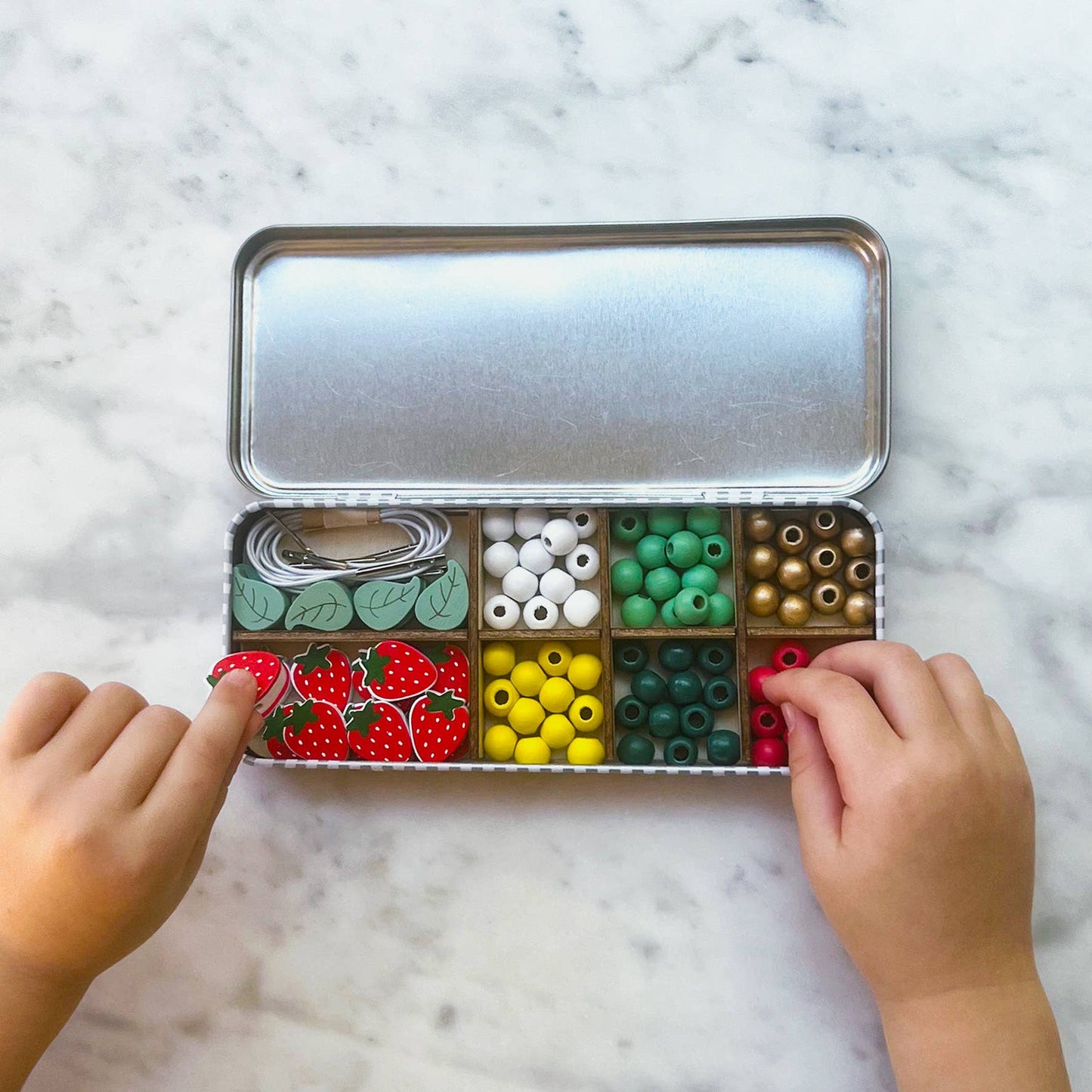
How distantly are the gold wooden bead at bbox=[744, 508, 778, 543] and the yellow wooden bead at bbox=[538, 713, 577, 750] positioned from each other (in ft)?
1.21

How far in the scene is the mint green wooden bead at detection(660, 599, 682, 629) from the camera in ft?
3.93

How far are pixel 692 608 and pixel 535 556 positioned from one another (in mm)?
228

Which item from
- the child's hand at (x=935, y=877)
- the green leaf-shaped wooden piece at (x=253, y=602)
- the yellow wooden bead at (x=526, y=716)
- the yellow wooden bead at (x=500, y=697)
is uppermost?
the green leaf-shaped wooden piece at (x=253, y=602)

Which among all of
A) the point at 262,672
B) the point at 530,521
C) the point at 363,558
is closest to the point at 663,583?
the point at 530,521

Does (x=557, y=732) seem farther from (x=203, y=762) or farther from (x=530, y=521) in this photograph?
(x=203, y=762)

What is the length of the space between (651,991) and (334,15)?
150 cm

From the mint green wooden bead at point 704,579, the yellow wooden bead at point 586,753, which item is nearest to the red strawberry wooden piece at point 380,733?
the yellow wooden bead at point 586,753

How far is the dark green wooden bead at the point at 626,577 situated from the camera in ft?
4.01

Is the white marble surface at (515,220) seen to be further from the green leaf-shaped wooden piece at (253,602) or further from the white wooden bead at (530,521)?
the white wooden bead at (530,521)

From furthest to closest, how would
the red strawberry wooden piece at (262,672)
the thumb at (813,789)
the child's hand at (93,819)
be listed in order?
the red strawberry wooden piece at (262,672)
the thumb at (813,789)
the child's hand at (93,819)

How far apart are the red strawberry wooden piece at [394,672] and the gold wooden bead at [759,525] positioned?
1.57 ft

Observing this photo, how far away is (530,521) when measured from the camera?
4.03 ft

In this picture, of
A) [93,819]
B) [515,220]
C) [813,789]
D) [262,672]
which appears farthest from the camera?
[515,220]

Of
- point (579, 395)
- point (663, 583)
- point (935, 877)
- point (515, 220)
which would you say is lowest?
point (935, 877)
